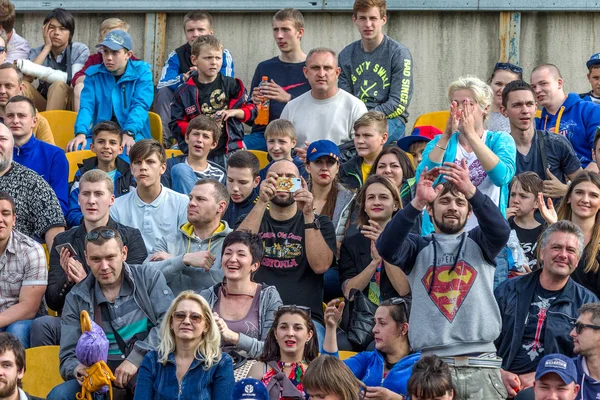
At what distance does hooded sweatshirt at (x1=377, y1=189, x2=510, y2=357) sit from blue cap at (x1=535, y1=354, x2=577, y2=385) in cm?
44

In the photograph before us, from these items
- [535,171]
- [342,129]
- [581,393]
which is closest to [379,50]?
[342,129]

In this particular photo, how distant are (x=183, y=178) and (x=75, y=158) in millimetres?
1153

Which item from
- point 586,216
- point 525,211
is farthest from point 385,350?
point 525,211

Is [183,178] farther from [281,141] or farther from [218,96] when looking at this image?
[218,96]

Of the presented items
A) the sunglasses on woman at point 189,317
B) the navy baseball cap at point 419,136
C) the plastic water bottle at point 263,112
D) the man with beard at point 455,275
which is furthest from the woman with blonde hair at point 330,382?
the plastic water bottle at point 263,112

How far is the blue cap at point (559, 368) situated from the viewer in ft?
20.3

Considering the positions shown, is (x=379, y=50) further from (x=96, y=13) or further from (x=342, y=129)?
(x=96, y=13)

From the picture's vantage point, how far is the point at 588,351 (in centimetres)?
653

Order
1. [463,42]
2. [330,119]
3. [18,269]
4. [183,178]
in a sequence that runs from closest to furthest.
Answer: [18,269] → [183,178] → [330,119] → [463,42]

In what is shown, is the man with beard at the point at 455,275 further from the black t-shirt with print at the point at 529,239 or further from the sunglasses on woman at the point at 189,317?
the black t-shirt with print at the point at 529,239

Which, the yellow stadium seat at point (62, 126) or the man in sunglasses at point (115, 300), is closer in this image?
the man in sunglasses at point (115, 300)

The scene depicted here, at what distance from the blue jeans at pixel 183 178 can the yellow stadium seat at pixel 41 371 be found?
212 cm

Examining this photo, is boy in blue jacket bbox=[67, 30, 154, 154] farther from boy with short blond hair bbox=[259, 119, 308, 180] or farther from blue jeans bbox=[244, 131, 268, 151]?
boy with short blond hair bbox=[259, 119, 308, 180]

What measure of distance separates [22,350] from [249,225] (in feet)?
6.37
